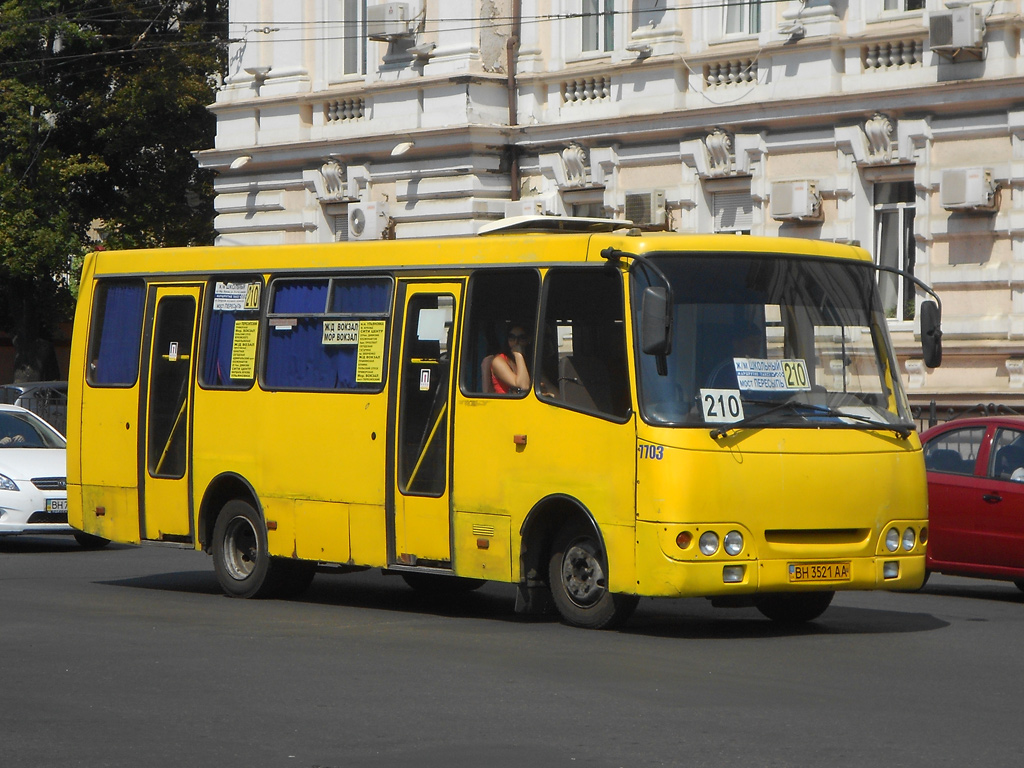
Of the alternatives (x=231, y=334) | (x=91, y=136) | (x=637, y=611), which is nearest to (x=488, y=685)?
(x=637, y=611)

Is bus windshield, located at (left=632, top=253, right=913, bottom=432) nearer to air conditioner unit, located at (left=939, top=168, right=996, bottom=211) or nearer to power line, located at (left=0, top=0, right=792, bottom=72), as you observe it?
air conditioner unit, located at (left=939, top=168, right=996, bottom=211)

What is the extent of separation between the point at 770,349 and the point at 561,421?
1390mm

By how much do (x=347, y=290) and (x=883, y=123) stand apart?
12022mm

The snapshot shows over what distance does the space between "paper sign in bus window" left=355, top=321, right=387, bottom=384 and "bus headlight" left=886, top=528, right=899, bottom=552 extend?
144 inches

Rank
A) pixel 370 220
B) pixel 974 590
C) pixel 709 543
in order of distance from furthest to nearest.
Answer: pixel 370 220, pixel 974 590, pixel 709 543

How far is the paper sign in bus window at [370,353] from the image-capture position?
1315cm

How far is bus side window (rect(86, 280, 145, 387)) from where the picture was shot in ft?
49.9

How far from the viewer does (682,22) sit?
85.5 ft

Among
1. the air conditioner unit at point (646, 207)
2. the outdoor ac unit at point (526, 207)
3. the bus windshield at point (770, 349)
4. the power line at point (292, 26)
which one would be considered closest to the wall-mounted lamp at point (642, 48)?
the power line at point (292, 26)

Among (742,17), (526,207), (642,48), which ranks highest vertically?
(742,17)

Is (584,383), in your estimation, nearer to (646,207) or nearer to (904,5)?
(904,5)

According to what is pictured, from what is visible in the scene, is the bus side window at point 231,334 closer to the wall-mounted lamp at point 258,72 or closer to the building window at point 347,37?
the building window at point 347,37

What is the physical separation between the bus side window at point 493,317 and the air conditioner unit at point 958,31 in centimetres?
1189

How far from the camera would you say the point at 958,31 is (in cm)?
2247
